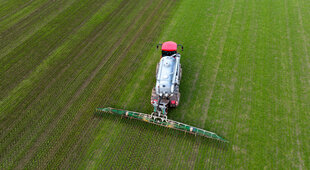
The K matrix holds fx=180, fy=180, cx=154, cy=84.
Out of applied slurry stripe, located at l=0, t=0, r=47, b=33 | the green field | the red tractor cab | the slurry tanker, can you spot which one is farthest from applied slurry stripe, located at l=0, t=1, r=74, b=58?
the red tractor cab

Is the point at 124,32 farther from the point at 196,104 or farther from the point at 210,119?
the point at 210,119

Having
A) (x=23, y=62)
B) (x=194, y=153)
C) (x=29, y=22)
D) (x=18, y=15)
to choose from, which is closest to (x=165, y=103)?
(x=194, y=153)

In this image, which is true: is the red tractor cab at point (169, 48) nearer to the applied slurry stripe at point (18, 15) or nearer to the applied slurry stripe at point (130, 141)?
the applied slurry stripe at point (130, 141)

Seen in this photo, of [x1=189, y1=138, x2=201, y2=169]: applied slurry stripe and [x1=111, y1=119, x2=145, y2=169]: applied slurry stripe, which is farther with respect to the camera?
[x1=111, y1=119, x2=145, y2=169]: applied slurry stripe

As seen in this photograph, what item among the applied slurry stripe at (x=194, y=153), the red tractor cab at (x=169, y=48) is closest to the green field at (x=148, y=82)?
the applied slurry stripe at (x=194, y=153)

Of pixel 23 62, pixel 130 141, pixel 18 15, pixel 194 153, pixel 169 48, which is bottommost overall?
pixel 194 153

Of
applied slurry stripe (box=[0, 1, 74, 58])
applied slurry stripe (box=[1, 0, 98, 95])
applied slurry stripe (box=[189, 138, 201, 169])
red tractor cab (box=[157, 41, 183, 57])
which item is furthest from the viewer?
applied slurry stripe (box=[0, 1, 74, 58])

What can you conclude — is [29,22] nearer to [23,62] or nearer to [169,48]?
[23,62]

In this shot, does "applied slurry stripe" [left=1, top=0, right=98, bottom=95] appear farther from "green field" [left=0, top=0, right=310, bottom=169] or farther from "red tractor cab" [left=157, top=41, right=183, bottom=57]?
"red tractor cab" [left=157, top=41, right=183, bottom=57]

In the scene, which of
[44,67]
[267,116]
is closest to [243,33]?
[267,116]
